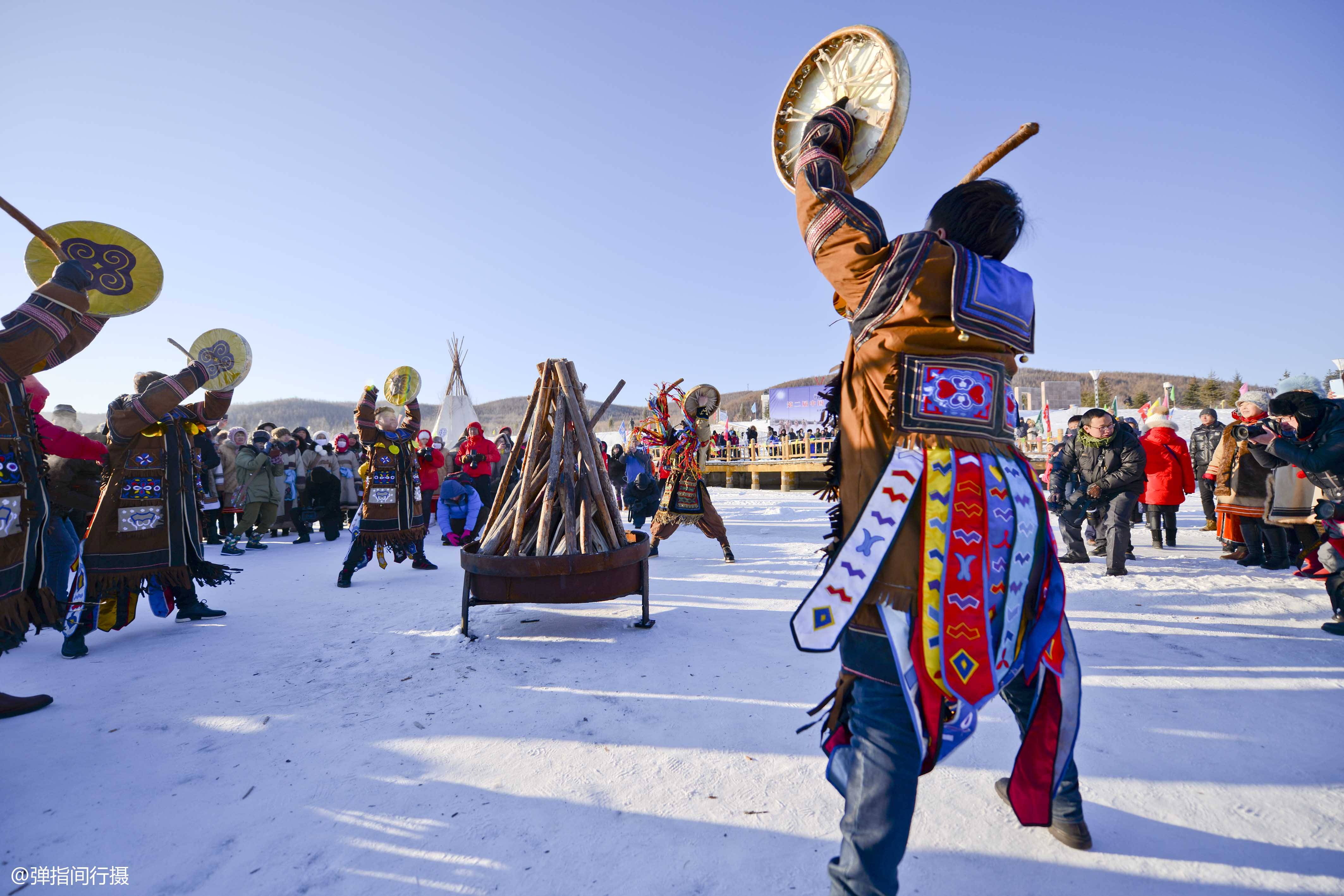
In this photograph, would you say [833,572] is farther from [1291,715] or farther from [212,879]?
[1291,715]

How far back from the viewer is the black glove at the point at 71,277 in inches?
108

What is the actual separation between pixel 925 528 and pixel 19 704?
4.12 metres

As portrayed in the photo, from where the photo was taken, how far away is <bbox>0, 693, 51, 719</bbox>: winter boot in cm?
283

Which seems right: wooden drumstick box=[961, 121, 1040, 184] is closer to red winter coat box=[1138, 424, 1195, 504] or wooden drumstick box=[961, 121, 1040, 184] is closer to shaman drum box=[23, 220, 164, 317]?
shaman drum box=[23, 220, 164, 317]

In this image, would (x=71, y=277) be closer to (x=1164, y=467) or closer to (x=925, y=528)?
(x=925, y=528)

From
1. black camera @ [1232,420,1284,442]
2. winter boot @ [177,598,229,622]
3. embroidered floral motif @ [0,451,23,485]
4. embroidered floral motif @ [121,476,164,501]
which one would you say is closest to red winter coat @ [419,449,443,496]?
winter boot @ [177,598,229,622]

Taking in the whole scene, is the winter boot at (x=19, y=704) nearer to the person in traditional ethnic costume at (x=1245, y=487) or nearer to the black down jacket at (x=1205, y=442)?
the person in traditional ethnic costume at (x=1245, y=487)

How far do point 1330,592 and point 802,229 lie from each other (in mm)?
4778

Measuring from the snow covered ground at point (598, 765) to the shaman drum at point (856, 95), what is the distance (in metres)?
2.06

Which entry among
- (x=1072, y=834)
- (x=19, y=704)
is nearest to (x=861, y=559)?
(x=1072, y=834)

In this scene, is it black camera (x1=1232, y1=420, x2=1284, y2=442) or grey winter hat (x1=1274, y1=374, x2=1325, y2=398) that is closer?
grey winter hat (x1=1274, y1=374, x2=1325, y2=398)

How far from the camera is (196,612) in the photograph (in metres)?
4.70

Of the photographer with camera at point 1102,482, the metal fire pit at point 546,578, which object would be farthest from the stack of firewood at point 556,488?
the photographer with camera at point 1102,482

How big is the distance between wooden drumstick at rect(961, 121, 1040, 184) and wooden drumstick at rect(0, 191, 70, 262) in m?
4.11
